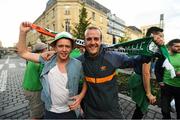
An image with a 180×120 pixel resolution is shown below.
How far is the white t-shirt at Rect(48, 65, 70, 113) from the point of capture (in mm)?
2590

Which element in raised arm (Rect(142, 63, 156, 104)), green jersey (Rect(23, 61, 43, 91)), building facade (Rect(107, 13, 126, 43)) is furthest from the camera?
building facade (Rect(107, 13, 126, 43))

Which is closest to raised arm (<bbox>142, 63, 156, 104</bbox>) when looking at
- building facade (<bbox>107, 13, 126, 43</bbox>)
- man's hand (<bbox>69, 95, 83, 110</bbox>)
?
man's hand (<bbox>69, 95, 83, 110</bbox>)

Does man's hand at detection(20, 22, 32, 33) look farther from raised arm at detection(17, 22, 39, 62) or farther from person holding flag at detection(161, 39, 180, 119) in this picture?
person holding flag at detection(161, 39, 180, 119)

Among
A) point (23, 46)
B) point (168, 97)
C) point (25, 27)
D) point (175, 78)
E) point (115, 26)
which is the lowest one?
point (168, 97)

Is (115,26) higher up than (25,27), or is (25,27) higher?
(115,26)

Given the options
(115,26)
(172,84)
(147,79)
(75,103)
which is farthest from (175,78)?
(115,26)

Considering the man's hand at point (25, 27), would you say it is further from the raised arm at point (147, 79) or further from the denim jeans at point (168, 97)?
the denim jeans at point (168, 97)

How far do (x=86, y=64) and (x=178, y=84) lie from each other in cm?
231

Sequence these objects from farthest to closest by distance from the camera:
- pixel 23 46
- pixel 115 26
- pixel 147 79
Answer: pixel 115 26 → pixel 147 79 → pixel 23 46

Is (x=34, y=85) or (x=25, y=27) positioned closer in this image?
(x=25, y=27)

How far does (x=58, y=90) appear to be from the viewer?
2.59 m

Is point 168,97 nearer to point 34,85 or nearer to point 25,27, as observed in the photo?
point 34,85

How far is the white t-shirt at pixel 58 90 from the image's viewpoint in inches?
102

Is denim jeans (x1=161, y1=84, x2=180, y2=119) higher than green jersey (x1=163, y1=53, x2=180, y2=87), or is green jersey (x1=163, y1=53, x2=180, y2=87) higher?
green jersey (x1=163, y1=53, x2=180, y2=87)
